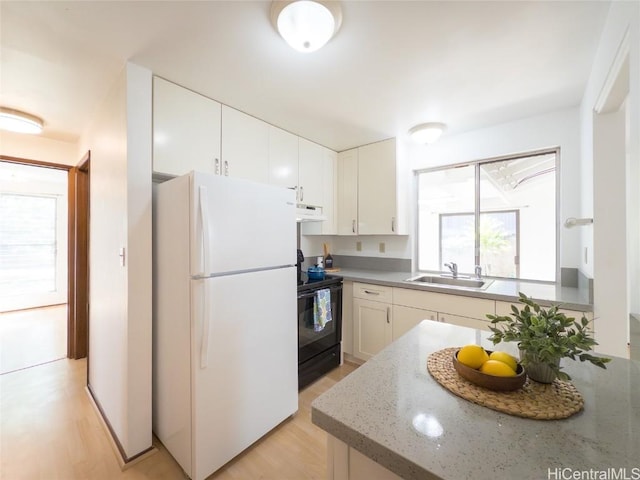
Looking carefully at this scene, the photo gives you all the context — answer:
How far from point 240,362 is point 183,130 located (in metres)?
1.54

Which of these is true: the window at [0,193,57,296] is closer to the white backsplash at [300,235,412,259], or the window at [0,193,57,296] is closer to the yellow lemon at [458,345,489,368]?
the white backsplash at [300,235,412,259]

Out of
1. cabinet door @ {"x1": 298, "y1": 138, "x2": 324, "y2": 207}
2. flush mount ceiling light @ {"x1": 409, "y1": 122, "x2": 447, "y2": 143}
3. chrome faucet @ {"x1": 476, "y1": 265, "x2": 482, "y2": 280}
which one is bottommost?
chrome faucet @ {"x1": 476, "y1": 265, "x2": 482, "y2": 280}

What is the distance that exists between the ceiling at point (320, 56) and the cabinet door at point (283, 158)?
10.5 inches

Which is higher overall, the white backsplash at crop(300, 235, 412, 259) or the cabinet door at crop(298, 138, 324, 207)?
the cabinet door at crop(298, 138, 324, 207)

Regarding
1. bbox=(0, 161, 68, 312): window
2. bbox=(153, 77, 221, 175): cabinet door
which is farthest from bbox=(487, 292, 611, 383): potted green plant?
bbox=(0, 161, 68, 312): window

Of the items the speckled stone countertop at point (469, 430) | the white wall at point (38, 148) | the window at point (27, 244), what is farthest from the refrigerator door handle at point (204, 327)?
the window at point (27, 244)

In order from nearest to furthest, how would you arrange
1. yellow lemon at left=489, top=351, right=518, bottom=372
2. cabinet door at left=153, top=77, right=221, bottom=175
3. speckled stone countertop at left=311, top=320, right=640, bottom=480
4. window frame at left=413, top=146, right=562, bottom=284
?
1. speckled stone countertop at left=311, top=320, right=640, bottom=480
2. yellow lemon at left=489, top=351, right=518, bottom=372
3. cabinet door at left=153, top=77, right=221, bottom=175
4. window frame at left=413, top=146, right=562, bottom=284

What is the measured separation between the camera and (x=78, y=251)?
267cm

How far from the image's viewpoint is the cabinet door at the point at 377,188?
2.79 m

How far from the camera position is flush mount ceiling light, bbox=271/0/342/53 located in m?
1.14

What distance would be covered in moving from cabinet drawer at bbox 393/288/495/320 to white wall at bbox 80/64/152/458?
1.94m

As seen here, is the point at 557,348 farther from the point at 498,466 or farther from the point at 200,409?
Answer: the point at 200,409

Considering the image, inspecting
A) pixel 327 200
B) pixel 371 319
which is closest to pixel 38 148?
pixel 327 200

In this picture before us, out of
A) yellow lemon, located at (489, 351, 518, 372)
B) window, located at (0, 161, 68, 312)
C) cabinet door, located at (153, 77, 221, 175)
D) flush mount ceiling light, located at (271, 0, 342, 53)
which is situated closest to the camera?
yellow lemon, located at (489, 351, 518, 372)
